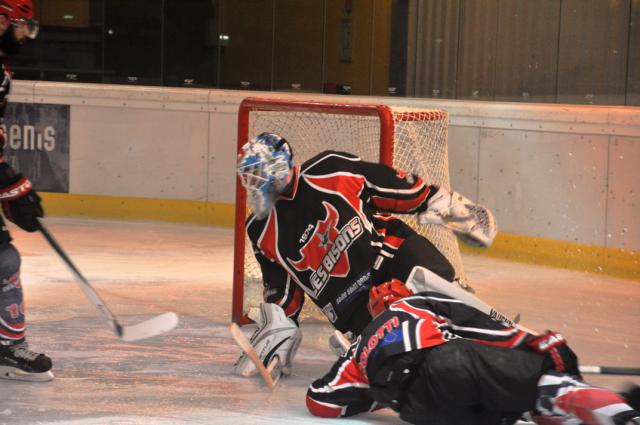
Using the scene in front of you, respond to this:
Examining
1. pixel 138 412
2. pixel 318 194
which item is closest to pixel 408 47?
pixel 318 194

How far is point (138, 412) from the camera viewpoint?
12.4ft

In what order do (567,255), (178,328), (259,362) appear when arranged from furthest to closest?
(567,255) → (178,328) → (259,362)

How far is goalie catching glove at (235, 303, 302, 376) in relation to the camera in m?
4.22

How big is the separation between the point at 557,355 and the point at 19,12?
206 cm

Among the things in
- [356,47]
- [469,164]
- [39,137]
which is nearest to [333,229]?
[469,164]

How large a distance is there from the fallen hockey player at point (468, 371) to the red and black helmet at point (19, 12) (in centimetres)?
153

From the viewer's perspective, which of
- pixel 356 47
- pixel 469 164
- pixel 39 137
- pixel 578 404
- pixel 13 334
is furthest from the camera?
pixel 356 47

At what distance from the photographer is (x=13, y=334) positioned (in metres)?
4.20

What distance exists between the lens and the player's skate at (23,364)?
13.6ft

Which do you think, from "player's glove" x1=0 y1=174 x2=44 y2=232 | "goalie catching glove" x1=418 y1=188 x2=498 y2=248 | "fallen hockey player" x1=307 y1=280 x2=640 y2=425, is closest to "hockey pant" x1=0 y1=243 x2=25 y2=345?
"player's glove" x1=0 y1=174 x2=44 y2=232

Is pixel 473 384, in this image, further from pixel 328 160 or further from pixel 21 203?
pixel 21 203

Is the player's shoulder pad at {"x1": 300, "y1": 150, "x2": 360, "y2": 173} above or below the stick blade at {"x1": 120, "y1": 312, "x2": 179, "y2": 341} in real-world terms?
above

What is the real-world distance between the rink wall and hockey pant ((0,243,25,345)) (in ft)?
11.5

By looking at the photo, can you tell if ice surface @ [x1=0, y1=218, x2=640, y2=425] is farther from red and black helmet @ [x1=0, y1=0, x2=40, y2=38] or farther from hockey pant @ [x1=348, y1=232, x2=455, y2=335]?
red and black helmet @ [x1=0, y1=0, x2=40, y2=38]
